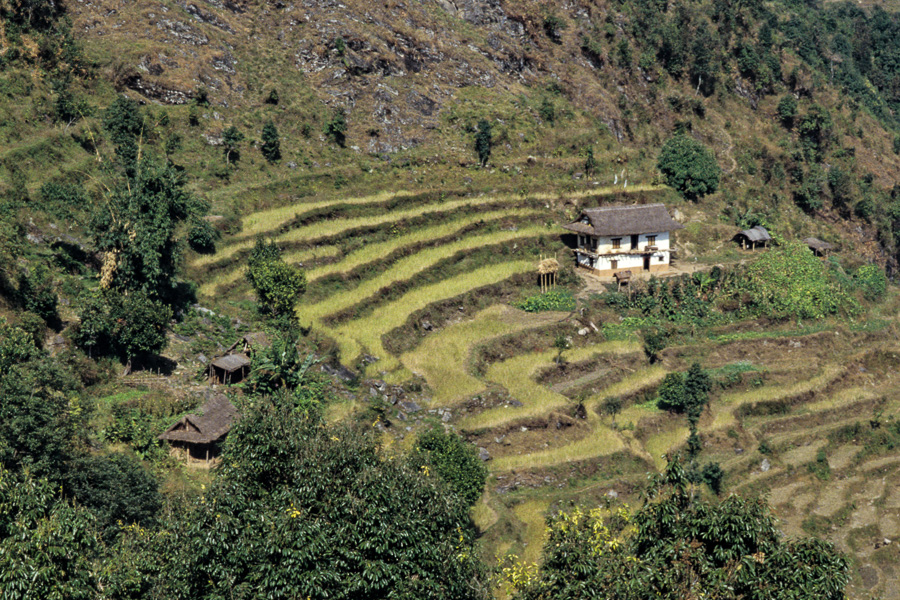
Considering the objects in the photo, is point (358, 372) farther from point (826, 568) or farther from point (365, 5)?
point (365, 5)

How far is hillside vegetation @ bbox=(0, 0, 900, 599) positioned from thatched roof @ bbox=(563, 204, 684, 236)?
125 inches

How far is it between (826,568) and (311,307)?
37.4m

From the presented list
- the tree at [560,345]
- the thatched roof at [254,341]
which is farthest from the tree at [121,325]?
the tree at [560,345]

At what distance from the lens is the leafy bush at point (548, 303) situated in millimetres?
58547

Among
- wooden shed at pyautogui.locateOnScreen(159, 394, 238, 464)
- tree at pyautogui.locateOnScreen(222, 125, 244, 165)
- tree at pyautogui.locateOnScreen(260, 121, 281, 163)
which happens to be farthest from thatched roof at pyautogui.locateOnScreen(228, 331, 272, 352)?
tree at pyautogui.locateOnScreen(260, 121, 281, 163)

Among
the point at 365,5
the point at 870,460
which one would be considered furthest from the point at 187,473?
the point at 365,5

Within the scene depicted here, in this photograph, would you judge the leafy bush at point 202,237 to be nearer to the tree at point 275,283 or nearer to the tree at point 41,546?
the tree at point 275,283

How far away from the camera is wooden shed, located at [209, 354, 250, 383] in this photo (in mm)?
45344

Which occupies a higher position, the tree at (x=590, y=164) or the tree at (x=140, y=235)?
the tree at (x=140, y=235)

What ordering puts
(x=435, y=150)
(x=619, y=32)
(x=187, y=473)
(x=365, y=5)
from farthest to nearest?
(x=619, y=32), (x=365, y=5), (x=435, y=150), (x=187, y=473)

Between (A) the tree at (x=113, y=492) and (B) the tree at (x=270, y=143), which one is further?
(B) the tree at (x=270, y=143)

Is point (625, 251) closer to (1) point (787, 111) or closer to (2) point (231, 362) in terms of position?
(2) point (231, 362)

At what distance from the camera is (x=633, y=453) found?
156ft

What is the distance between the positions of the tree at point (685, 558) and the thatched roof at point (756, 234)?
51158 millimetres
